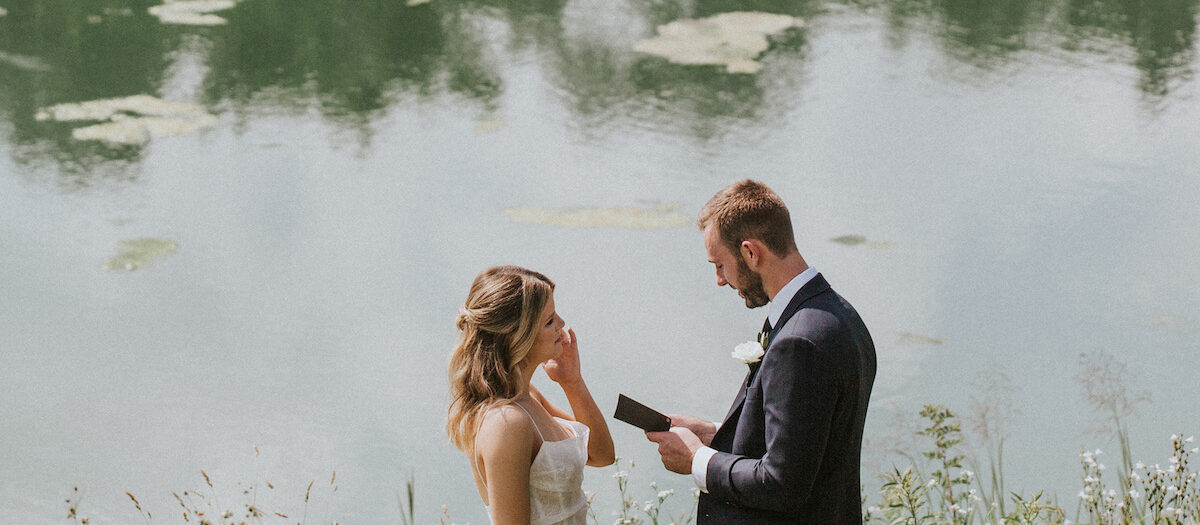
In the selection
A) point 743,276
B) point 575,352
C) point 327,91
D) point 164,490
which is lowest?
point 164,490

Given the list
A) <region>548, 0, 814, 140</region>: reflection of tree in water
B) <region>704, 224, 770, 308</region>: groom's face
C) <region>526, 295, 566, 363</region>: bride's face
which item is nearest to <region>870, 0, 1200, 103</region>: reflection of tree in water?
<region>548, 0, 814, 140</region>: reflection of tree in water

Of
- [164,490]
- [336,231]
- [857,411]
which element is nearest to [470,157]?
[336,231]

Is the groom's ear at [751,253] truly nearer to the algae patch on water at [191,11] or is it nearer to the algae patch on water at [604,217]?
the algae patch on water at [604,217]

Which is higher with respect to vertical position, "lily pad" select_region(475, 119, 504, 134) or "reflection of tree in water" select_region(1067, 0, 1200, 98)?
"reflection of tree in water" select_region(1067, 0, 1200, 98)

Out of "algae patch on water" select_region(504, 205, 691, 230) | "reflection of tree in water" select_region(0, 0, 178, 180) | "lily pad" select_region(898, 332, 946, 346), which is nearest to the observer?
"lily pad" select_region(898, 332, 946, 346)

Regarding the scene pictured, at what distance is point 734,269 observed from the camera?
2188 mm

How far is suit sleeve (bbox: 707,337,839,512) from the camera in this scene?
195 centimetres

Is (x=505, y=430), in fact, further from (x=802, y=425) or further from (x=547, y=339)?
(x=802, y=425)

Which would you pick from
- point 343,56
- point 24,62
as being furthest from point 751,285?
point 24,62

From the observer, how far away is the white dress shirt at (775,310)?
6.89 ft

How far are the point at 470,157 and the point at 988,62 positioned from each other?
409 centimetres

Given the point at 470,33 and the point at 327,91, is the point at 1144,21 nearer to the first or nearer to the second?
the point at 470,33

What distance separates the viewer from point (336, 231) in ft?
21.4

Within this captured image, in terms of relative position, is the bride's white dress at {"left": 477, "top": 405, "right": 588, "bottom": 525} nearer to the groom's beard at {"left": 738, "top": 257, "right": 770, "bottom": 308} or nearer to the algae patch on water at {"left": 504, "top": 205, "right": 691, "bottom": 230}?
the groom's beard at {"left": 738, "top": 257, "right": 770, "bottom": 308}
